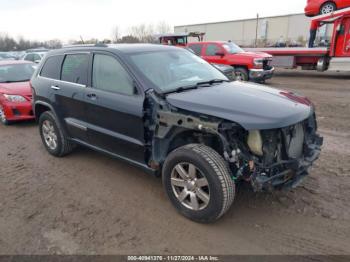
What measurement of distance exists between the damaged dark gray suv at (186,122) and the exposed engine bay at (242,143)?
10mm

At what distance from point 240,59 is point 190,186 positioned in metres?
9.06

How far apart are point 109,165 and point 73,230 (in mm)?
1563

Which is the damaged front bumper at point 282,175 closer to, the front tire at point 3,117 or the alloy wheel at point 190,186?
the alloy wheel at point 190,186

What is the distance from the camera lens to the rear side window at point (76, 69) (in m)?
3.91

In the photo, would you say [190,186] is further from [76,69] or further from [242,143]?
[76,69]

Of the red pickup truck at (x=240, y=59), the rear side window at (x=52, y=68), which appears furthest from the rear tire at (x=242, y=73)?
the rear side window at (x=52, y=68)

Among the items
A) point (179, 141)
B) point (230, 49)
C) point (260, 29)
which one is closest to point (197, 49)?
point (230, 49)

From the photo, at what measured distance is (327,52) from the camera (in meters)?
12.4

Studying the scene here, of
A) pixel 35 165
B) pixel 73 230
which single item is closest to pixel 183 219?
pixel 73 230

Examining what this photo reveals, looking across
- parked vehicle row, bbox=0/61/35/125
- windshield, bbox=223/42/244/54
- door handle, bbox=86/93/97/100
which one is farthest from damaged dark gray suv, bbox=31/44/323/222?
windshield, bbox=223/42/244/54

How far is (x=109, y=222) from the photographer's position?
9.92ft

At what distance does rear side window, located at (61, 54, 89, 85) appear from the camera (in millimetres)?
3906

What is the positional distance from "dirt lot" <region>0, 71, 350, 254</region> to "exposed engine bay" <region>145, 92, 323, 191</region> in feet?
1.60

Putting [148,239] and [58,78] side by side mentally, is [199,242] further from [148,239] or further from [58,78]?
[58,78]
